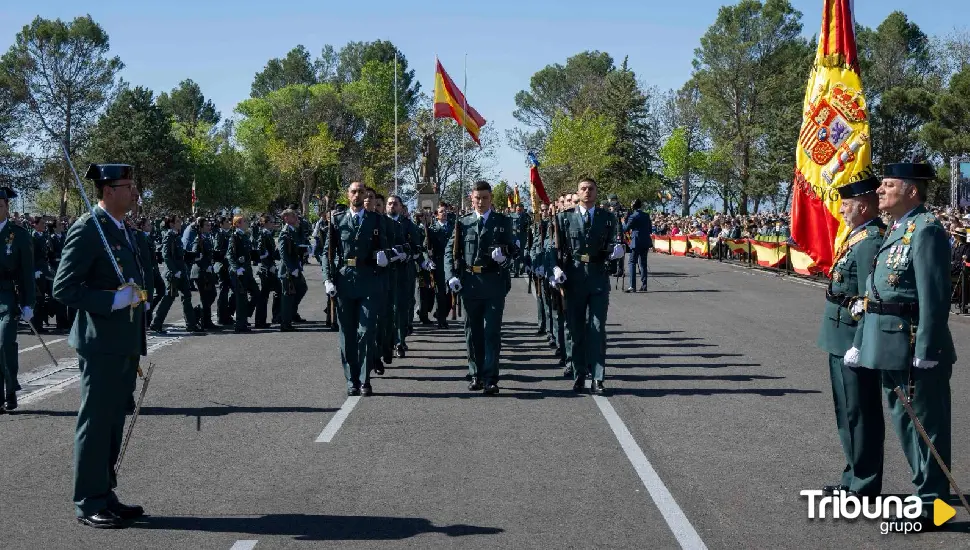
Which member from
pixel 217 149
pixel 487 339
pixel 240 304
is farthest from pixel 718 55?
pixel 487 339

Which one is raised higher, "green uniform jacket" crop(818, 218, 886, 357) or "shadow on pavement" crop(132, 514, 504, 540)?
"green uniform jacket" crop(818, 218, 886, 357)

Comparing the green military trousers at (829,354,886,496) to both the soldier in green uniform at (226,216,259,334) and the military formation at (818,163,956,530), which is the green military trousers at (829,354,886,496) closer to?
the military formation at (818,163,956,530)

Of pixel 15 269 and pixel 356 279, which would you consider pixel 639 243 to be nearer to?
pixel 356 279

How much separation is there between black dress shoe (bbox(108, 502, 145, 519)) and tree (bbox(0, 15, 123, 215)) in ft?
231

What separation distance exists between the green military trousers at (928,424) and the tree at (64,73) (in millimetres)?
72495

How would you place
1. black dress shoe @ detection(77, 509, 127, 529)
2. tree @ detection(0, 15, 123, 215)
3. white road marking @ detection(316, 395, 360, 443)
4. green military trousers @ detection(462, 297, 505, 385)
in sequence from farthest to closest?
1. tree @ detection(0, 15, 123, 215)
2. green military trousers @ detection(462, 297, 505, 385)
3. white road marking @ detection(316, 395, 360, 443)
4. black dress shoe @ detection(77, 509, 127, 529)

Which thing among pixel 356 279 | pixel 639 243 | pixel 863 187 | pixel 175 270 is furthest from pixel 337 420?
pixel 639 243

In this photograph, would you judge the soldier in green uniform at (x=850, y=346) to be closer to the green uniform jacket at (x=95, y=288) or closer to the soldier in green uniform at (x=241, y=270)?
the green uniform jacket at (x=95, y=288)

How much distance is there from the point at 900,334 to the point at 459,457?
3.28 m

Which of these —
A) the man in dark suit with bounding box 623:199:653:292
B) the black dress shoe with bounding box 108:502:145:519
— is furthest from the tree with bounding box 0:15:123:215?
the black dress shoe with bounding box 108:502:145:519

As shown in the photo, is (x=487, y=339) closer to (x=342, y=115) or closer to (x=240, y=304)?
(x=240, y=304)

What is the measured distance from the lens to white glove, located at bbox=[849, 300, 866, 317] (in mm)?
6168

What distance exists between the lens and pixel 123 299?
6289 millimetres

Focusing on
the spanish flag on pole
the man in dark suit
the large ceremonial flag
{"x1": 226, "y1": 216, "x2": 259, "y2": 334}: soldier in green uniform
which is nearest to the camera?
the large ceremonial flag
